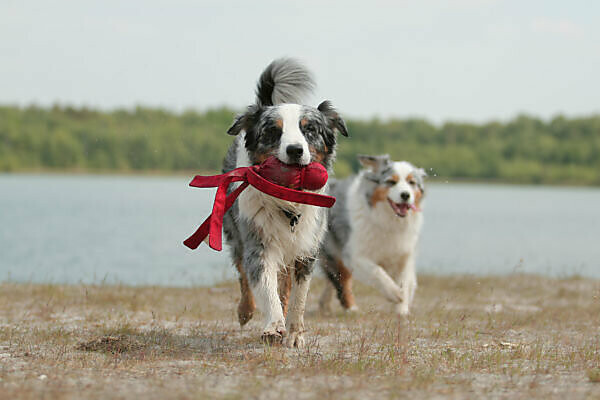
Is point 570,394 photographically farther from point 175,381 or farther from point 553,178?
point 553,178

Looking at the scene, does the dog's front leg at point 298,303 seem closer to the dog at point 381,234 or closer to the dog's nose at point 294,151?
the dog's nose at point 294,151

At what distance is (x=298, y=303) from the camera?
5.92 m

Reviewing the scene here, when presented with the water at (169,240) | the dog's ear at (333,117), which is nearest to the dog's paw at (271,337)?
the dog's ear at (333,117)

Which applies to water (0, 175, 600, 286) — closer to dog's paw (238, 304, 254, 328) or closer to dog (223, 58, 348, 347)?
dog's paw (238, 304, 254, 328)

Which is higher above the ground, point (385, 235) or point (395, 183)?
point (395, 183)

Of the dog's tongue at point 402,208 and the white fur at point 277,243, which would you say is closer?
the white fur at point 277,243

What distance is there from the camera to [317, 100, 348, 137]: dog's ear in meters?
5.88

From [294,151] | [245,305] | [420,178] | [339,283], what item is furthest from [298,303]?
[420,178]

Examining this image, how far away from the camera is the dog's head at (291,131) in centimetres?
516

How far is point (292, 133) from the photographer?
206 inches

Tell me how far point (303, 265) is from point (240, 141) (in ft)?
4.79

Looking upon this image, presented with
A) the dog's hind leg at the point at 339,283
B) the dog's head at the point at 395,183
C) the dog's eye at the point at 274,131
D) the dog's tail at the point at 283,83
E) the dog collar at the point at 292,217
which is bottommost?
the dog's hind leg at the point at 339,283

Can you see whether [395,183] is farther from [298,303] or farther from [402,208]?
[298,303]

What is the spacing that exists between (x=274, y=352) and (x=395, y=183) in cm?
379
